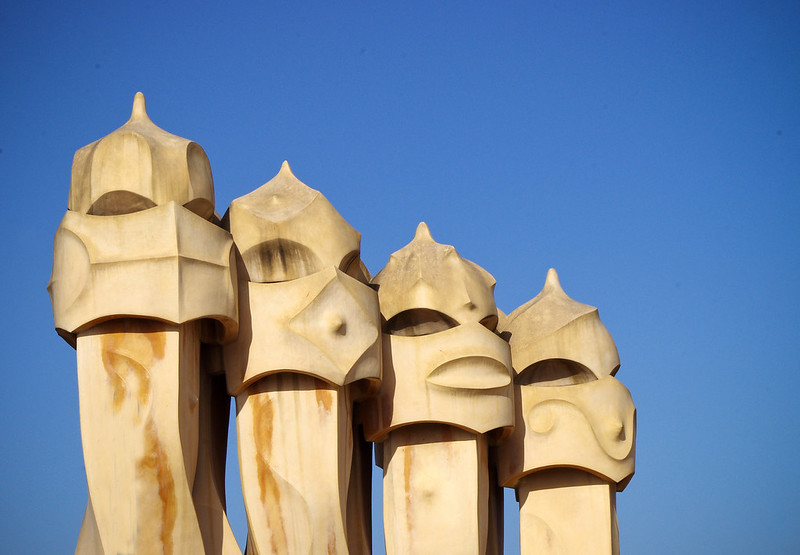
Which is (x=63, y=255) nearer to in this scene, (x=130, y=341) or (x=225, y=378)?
(x=130, y=341)

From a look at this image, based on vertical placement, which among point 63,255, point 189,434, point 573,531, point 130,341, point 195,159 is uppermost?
point 195,159

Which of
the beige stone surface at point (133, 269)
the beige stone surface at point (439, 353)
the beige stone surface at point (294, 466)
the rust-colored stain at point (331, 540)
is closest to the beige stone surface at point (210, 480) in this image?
the beige stone surface at point (294, 466)

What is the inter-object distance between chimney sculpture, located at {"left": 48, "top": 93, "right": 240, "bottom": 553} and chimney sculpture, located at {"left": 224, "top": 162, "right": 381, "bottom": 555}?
0.64m

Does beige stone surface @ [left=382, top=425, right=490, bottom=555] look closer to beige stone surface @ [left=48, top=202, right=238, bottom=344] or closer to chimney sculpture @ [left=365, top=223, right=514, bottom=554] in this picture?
chimney sculpture @ [left=365, top=223, right=514, bottom=554]

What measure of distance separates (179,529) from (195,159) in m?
3.68

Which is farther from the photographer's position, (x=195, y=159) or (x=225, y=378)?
(x=225, y=378)

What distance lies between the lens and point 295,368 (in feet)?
42.1

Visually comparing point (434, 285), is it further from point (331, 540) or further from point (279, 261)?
point (331, 540)

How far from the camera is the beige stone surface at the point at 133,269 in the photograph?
39.1 ft

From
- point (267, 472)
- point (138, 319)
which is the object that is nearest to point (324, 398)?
point (267, 472)

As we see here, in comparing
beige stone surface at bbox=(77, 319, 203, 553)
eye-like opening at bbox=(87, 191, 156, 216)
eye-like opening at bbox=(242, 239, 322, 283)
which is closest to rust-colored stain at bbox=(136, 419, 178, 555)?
beige stone surface at bbox=(77, 319, 203, 553)

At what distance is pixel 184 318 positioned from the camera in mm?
12000

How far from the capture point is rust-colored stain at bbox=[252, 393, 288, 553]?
1290cm

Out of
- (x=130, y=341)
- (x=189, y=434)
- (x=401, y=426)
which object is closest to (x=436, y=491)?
(x=401, y=426)
